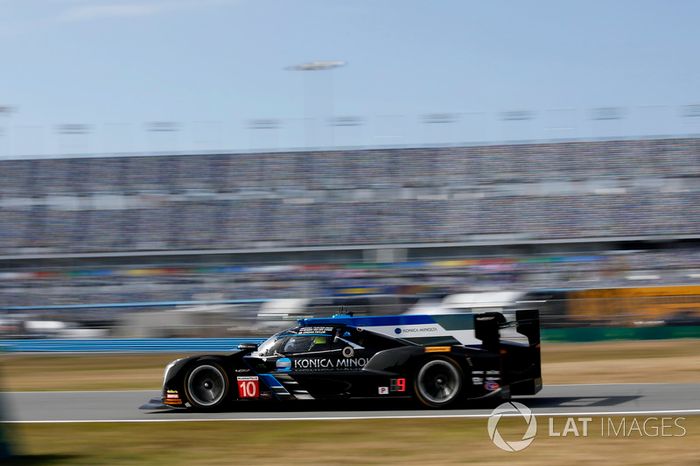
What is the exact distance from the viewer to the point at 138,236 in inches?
1496

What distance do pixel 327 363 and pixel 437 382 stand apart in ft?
4.30

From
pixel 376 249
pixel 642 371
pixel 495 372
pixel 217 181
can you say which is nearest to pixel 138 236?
pixel 217 181

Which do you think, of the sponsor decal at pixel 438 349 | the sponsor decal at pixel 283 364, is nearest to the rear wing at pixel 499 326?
the sponsor decal at pixel 438 349

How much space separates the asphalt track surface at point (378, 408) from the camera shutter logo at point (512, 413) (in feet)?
0.46

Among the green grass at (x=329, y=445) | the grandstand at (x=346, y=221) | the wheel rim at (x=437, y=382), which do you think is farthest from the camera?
the grandstand at (x=346, y=221)

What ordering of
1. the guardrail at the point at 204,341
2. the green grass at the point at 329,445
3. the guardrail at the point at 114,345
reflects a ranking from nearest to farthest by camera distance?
the green grass at the point at 329,445 → the guardrail at the point at 204,341 → the guardrail at the point at 114,345

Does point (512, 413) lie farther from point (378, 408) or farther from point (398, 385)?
point (378, 408)

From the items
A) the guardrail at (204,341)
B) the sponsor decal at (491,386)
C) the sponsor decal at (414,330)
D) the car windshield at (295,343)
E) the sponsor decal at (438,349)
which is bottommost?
the guardrail at (204,341)

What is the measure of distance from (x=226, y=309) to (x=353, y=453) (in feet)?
70.4

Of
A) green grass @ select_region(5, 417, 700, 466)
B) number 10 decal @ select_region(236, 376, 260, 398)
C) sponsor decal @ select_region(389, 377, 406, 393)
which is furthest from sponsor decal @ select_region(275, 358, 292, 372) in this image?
sponsor decal @ select_region(389, 377, 406, 393)

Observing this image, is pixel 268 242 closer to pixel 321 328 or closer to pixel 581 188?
pixel 581 188

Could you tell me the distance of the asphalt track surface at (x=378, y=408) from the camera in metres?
10.0

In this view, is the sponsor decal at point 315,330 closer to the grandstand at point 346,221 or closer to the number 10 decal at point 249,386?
the number 10 decal at point 249,386

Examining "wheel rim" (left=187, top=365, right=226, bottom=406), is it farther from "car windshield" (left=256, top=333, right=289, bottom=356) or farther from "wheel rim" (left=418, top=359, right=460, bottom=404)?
"wheel rim" (left=418, top=359, right=460, bottom=404)
